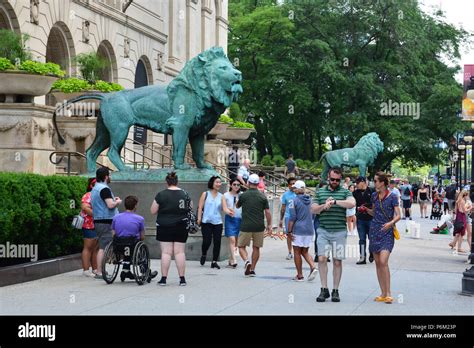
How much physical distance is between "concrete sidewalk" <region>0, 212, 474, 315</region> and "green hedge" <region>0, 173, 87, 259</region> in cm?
83

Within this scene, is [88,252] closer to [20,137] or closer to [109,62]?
[20,137]

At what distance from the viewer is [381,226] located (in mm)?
13078

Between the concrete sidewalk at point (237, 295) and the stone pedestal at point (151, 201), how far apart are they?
0.95 m

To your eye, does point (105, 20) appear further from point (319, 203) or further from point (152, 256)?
point (319, 203)

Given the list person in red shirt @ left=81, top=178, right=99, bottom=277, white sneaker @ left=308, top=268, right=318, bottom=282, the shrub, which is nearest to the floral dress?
white sneaker @ left=308, top=268, right=318, bottom=282

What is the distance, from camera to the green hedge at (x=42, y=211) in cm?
1413

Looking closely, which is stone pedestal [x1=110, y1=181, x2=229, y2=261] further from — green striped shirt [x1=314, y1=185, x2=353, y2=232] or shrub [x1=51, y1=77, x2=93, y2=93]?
green striped shirt [x1=314, y1=185, x2=353, y2=232]

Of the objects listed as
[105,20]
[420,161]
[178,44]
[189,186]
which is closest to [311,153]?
[420,161]

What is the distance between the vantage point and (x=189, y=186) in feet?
62.8

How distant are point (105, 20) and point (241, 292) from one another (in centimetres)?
2165

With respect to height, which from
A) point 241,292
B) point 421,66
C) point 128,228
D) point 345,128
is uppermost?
point 421,66

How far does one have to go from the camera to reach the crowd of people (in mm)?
12953

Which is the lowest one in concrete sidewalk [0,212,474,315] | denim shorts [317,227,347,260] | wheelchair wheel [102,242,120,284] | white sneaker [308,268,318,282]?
concrete sidewalk [0,212,474,315]

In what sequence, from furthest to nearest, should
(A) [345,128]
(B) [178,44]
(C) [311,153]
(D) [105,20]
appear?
(C) [311,153]
(A) [345,128]
(B) [178,44]
(D) [105,20]
